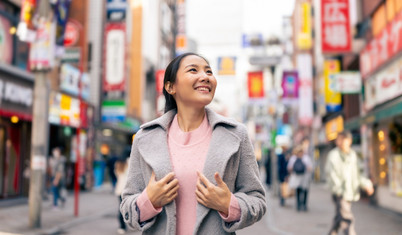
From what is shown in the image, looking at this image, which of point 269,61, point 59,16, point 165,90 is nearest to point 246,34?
point 269,61

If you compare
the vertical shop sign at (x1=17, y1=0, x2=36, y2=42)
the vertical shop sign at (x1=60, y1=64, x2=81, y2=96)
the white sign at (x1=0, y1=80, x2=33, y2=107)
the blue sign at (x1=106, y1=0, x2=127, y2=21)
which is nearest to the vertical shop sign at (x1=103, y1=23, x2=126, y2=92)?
the blue sign at (x1=106, y1=0, x2=127, y2=21)

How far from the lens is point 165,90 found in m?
2.25

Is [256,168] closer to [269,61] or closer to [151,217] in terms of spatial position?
[151,217]

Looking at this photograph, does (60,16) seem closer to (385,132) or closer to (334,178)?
(334,178)

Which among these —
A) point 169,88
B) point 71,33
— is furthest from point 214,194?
point 71,33

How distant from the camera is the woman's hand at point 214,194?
70.4 inches

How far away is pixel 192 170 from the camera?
191 centimetres

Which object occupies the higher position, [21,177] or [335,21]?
[335,21]

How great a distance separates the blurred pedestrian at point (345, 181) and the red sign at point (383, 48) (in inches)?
213

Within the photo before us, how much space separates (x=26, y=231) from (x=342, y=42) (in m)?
11.6

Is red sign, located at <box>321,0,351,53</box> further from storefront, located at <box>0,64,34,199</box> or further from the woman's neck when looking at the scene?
the woman's neck

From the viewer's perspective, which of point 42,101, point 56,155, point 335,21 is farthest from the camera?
point 335,21

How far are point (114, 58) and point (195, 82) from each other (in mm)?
20562

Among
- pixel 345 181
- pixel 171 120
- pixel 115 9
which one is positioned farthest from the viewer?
pixel 115 9
